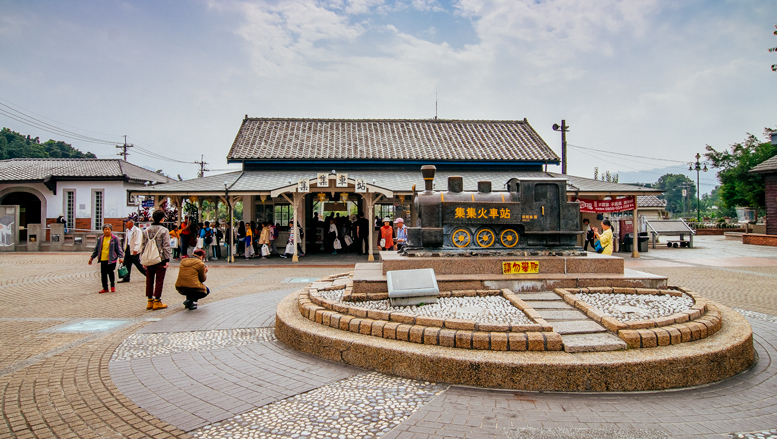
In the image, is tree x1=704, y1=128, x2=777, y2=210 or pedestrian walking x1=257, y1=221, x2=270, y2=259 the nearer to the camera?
pedestrian walking x1=257, y1=221, x2=270, y2=259

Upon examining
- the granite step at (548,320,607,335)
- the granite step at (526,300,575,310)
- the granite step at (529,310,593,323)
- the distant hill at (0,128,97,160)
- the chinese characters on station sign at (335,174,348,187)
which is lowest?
the granite step at (548,320,607,335)

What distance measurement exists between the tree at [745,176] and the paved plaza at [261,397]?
3487cm

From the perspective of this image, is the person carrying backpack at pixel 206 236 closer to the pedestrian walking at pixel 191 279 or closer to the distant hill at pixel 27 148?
the pedestrian walking at pixel 191 279

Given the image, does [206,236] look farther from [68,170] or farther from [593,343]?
→ [68,170]

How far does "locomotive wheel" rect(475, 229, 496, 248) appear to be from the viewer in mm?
6984

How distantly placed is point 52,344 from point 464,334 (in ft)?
17.3

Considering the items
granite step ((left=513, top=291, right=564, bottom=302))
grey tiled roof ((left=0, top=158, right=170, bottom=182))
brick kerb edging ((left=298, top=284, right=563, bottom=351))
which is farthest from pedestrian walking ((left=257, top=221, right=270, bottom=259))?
grey tiled roof ((left=0, top=158, right=170, bottom=182))

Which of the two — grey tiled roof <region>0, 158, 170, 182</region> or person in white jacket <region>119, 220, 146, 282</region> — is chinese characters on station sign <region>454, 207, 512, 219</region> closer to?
person in white jacket <region>119, 220, 146, 282</region>

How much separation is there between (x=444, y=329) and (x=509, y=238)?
316 cm

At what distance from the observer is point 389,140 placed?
21.6 meters

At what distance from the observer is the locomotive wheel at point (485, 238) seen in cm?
698

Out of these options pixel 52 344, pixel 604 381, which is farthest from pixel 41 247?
pixel 604 381

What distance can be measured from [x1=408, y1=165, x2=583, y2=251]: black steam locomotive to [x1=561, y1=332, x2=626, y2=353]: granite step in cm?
284

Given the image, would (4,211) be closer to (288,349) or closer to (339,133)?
(339,133)
